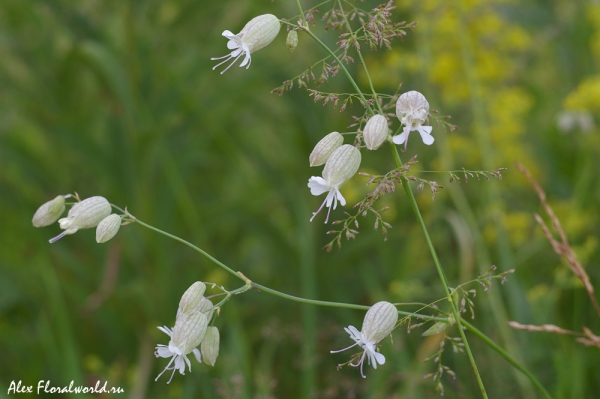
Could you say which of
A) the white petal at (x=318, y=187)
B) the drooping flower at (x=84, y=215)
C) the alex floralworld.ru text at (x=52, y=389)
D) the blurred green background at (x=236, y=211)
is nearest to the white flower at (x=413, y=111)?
the white petal at (x=318, y=187)

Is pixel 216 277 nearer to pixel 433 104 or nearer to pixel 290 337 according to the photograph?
→ pixel 290 337

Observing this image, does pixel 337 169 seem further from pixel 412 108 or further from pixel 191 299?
pixel 191 299

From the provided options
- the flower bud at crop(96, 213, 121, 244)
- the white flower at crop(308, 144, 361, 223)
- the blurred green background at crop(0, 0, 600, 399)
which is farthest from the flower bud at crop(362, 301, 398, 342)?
the blurred green background at crop(0, 0, 600, 399)

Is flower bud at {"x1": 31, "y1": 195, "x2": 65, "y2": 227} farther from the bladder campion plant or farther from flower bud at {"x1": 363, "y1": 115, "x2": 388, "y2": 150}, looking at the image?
flower bud at {"x1": 363, "y1": 115, "x2": 388, "y2": 150}

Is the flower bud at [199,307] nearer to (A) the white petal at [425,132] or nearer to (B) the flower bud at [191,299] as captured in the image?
(B) the flower bud at [191,299]

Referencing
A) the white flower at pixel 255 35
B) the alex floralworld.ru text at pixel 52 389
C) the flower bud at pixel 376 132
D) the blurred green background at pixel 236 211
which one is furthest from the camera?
the blurred green background at pixel 236 211

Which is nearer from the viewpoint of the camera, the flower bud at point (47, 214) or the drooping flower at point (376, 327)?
the drooping flower at point (376, 327)

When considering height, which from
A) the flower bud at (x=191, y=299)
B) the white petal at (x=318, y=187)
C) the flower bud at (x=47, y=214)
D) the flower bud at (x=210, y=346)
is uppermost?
the flower bud at (x=47, y=214)

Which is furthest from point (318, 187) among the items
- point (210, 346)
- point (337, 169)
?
point (210, 346)
